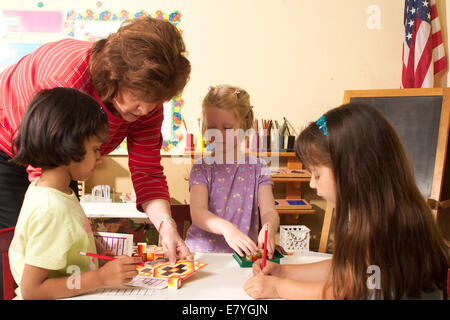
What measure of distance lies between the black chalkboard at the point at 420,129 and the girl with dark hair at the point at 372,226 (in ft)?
3.84

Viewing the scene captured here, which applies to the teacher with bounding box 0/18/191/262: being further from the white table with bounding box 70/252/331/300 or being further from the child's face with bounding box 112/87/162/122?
the white table with bounding box 70/252/331/300

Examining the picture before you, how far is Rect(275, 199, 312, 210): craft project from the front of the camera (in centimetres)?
250

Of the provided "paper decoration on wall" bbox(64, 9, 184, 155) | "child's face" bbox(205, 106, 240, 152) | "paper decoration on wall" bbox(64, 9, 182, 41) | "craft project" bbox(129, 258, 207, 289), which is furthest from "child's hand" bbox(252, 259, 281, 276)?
"paper decoration on wall" bbox(64, 9, 182, 41)

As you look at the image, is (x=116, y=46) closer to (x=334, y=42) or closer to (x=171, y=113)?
(x=171, y=113)

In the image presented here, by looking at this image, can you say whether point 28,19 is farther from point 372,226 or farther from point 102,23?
point 372,226

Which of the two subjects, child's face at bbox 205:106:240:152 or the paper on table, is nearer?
the paper on table

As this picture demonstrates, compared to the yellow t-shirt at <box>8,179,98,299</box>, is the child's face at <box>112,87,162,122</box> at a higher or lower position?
higher

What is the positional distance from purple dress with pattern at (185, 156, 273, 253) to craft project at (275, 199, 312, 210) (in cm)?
109

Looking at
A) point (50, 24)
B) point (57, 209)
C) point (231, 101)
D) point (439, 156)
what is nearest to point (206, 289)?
point (57, 209)

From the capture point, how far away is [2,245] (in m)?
0.88

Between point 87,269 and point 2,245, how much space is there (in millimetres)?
288

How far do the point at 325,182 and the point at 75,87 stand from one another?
67 centimetres

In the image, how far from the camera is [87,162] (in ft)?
2.61

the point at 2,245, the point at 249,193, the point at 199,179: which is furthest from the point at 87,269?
the point at 249,193
